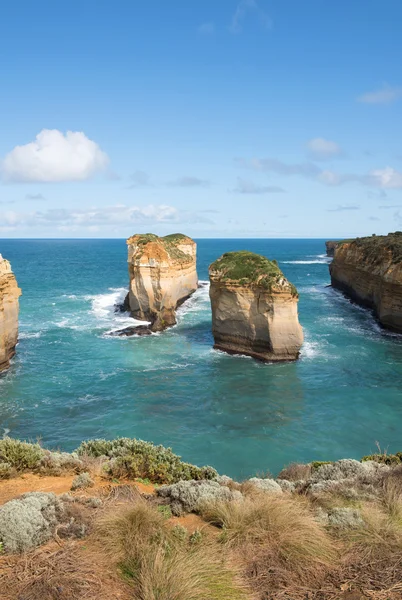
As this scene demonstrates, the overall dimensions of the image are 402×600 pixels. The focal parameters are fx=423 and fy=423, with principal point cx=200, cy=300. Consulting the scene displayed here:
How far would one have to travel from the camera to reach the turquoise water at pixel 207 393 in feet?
67.3

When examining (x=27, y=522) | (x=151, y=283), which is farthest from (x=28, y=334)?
(x=27, y=522)

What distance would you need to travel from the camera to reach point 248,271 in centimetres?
3325

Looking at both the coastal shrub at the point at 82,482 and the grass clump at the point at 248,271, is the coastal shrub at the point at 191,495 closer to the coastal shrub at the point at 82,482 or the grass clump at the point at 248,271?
the coastal shrub at the point at 82,482

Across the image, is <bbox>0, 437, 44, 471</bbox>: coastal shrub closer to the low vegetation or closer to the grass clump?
the low vegetation

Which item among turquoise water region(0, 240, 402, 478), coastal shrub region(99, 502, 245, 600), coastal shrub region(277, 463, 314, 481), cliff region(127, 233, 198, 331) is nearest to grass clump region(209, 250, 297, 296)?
A: turquoise water region(0, 240, 402, 478)

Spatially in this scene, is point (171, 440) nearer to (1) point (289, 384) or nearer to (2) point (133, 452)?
(2) point (133, 452)

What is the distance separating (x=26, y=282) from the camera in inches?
2933

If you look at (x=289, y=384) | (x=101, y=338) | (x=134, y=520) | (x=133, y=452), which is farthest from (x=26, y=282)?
(x=134, y=520)

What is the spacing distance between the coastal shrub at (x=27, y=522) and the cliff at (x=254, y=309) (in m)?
24.9

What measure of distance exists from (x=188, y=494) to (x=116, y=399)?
1762 cm

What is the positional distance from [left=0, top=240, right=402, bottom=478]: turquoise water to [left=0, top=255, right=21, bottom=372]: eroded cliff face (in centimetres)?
127

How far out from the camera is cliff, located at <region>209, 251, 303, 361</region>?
103 feet

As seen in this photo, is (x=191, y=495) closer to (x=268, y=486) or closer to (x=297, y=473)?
(x=268, y=486)

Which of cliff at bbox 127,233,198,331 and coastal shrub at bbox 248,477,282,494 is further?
cliff at bbox 127,233,198,331
